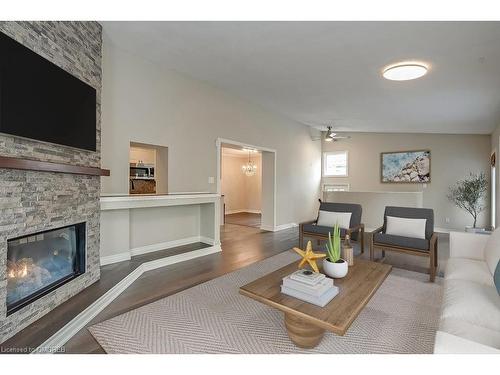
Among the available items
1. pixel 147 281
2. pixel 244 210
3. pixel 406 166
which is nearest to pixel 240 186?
pixel 244 210

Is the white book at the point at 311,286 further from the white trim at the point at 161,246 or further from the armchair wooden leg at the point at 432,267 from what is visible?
the white trim at the point at 161,246

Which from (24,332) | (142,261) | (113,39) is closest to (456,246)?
(142,261)

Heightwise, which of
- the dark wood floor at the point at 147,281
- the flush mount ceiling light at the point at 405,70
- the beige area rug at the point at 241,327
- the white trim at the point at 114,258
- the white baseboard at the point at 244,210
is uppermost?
the flush mount ceiling light at the point at 405,70

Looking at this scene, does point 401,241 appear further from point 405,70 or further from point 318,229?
point 405,70

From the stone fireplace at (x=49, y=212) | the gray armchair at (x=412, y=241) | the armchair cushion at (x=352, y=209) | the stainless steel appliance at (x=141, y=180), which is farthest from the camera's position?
the stainless steel appliance at (x=141, y=180)

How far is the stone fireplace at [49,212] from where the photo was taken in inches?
72.5

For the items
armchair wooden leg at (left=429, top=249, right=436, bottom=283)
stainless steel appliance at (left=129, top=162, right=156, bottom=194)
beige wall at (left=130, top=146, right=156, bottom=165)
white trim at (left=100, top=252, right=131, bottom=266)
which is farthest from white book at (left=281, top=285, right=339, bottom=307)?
beige wall at (left=130, top=146, right=156, bottom=165)

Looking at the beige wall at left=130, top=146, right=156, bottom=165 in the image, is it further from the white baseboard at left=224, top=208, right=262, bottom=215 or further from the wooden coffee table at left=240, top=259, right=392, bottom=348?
the wooden coffee table at left=240, top=259, right=392, bottom=348

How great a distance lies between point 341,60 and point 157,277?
3464 mm

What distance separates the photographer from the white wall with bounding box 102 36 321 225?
11.2 feet

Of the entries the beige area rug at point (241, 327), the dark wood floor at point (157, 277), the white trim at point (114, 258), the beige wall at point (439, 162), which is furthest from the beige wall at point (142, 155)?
the beige wall at point (439, 162)
